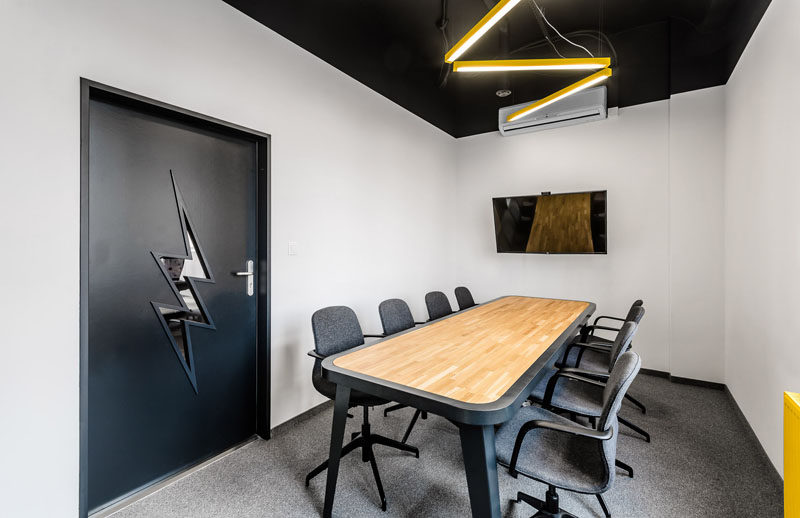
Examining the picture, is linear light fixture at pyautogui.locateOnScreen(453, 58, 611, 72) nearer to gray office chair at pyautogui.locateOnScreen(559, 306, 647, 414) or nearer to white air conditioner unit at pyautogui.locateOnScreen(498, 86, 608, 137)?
white air conditioner unit at pyautogui.locateOnScreen(498, 86, 608, 137)

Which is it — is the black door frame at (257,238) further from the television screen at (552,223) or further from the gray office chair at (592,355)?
the television screen at (552,223)

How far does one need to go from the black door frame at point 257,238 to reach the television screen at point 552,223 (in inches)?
129

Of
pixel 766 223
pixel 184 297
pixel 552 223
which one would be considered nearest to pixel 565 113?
pixel 552 223

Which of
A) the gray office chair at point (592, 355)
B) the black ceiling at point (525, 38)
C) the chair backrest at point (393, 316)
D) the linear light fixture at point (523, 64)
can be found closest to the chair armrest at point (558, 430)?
the gray office chair at point (592, 355)

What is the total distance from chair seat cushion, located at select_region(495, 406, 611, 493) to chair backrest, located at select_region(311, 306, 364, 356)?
126 centimetres

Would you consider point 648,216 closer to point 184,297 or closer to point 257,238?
point 257,238

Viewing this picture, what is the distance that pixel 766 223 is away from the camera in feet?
8.23

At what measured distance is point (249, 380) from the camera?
286 cm

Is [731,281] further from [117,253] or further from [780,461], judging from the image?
[117,253]

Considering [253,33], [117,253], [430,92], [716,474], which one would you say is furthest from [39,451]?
[430,92]

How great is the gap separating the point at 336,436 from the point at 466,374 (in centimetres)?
78

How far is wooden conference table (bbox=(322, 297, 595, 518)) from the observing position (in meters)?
1.38

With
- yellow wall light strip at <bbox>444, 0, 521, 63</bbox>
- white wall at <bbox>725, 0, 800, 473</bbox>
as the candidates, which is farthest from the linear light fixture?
white wall at <bbox>725, 0, 800, 473</bbox>

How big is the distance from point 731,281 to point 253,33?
195 inches
